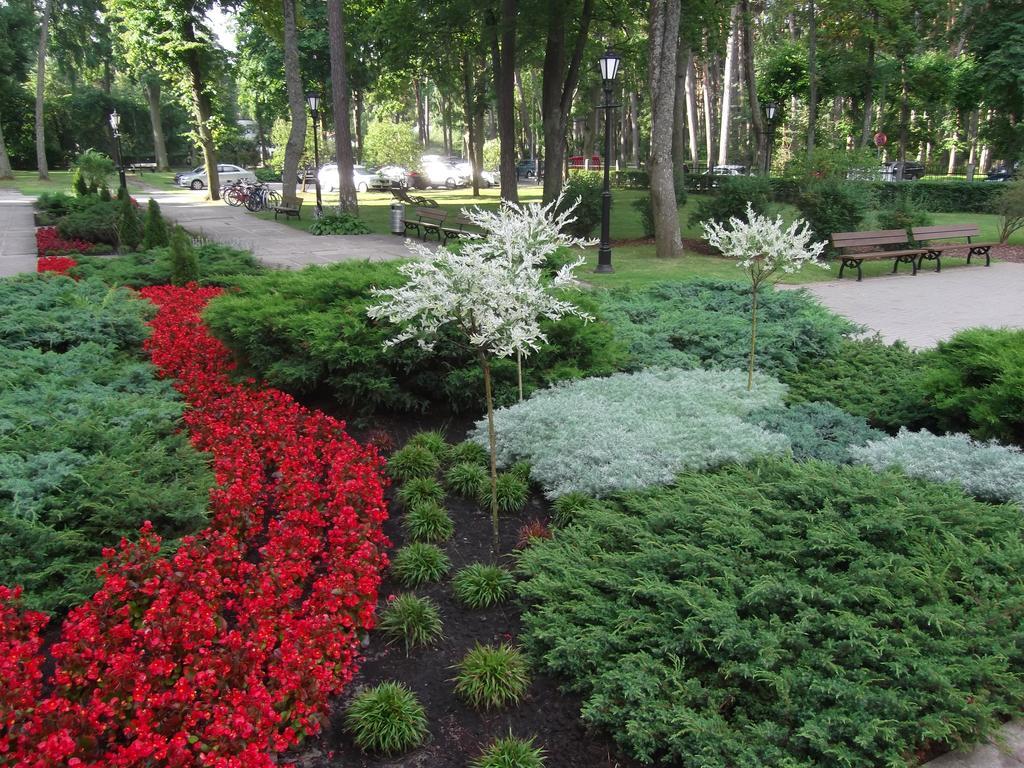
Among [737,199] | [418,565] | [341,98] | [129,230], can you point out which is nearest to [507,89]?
[341,98]

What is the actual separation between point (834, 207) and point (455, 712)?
52.7 feet

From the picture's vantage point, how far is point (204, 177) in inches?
1570

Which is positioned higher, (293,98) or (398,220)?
(293,98)

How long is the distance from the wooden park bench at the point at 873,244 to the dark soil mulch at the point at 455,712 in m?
12.5

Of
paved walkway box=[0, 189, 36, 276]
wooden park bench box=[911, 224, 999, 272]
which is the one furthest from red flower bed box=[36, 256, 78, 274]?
wooden park bench box=[911, 224, 999, 272]

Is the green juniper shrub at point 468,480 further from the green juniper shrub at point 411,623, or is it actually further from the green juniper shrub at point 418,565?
the green juniper shrub at point 411,623

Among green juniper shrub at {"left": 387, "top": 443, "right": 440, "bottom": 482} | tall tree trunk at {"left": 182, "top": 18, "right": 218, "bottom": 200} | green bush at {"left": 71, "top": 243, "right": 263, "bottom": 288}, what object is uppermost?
tall tree trunk at {"left": 182, "top": 18, "right": 218, "bottom": 200}

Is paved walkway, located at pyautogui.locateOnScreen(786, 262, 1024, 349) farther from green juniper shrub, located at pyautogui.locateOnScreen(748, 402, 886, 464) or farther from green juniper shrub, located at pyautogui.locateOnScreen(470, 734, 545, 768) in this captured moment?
green juniper shrub, located at pyautogui.locateOnScreen(470, 734, 545, 768)

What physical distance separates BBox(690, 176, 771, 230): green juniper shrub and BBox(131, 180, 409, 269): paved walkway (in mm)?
6988

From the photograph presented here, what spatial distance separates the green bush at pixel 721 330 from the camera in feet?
22.8

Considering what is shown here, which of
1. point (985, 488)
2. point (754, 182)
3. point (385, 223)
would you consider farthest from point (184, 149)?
point (985, 488)

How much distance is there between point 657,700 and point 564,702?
418 millimetres

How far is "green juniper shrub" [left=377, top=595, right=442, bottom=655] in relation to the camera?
3340 mm

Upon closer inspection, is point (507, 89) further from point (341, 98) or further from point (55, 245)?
point (55, 245)
